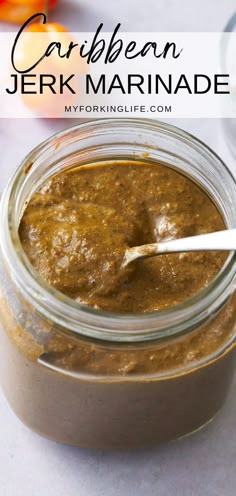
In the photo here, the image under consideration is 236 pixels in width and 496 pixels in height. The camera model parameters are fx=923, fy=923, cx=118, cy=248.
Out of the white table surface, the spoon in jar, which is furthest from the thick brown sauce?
the white table surface

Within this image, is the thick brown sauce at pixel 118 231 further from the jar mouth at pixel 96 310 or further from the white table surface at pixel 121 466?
the white table surface at pixel 121 466

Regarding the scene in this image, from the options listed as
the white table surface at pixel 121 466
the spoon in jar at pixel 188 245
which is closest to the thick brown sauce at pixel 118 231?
the spoon in jar at pixel 188 245

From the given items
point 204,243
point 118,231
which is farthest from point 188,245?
point 118,231

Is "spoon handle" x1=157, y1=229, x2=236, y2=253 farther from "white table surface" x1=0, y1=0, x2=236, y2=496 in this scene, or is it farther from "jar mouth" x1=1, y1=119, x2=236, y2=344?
"white table surface" x1=0, y1=0, x2=236, y2=496

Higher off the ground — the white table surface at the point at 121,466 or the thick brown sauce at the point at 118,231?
the thick brown sauce at the point at 118,231

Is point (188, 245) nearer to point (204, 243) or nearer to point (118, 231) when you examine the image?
point (204, 243)

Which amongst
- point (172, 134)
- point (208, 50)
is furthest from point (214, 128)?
point (172, 134)
